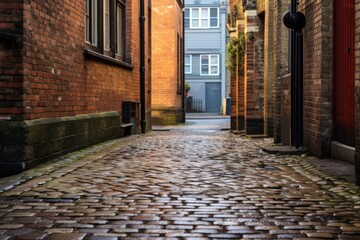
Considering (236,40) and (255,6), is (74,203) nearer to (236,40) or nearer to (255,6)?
(255,6)

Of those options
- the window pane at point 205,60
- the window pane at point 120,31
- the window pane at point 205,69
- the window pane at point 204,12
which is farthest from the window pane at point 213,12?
the window pane at point 120,31

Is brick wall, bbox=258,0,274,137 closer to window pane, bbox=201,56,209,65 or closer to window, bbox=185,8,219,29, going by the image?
window pane, bbox=201,56,209,65

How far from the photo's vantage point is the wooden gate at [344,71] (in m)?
7.49

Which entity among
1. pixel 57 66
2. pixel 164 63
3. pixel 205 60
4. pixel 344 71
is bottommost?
pixel 344 71

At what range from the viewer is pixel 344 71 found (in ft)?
25.7

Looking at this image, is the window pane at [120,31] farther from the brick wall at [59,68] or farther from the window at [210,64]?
the window at [210,64]

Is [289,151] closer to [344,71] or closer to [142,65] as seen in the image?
[344,71]

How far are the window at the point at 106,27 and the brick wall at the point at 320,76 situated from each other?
4.45 metres

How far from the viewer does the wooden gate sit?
24.6 feet

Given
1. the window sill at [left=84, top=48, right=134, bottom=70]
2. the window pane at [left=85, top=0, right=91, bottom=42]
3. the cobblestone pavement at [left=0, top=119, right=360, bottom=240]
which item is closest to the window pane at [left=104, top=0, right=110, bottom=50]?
the window sill at [left=84, top=48, right=134, bottom=70]

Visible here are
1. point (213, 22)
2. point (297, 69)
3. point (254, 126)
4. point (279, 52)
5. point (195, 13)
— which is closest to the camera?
point (297, 69)

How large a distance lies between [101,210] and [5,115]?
8.63 feet

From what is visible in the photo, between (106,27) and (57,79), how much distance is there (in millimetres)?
4836

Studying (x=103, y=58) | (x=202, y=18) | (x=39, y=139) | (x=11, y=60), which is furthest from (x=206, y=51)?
(x=11, y=60)
